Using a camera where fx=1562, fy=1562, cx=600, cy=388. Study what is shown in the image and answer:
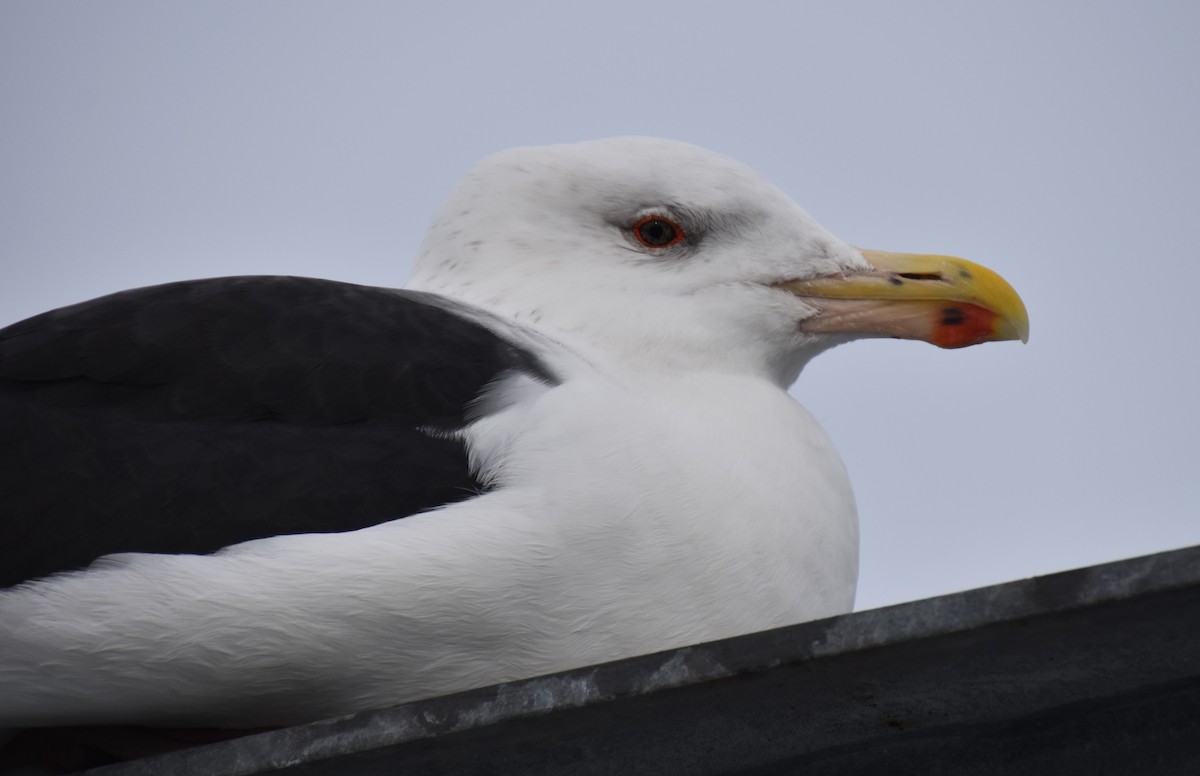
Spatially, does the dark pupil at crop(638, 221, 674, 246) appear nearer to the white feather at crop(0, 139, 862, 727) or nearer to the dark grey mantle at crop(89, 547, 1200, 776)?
the white feather at crop(0, 139, 862, 727)

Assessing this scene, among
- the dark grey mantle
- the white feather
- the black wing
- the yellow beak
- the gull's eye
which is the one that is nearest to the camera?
the dark grey mantle

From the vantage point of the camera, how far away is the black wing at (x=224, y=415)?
2586 mm

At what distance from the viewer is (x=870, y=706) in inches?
79.4

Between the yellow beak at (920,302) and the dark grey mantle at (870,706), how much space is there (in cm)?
166

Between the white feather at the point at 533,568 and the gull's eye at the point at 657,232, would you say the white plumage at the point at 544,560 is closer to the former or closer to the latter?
the white feather at the point at 533,568

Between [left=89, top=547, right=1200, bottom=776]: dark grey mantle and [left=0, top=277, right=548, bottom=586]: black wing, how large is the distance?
0.64 metres

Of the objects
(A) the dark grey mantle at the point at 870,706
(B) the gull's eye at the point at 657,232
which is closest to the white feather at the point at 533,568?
(B) the gull's eye at the point at 657,232

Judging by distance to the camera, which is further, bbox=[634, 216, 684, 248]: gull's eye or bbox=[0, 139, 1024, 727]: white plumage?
bbox=[634, 216, 684, 248]: gull's eye

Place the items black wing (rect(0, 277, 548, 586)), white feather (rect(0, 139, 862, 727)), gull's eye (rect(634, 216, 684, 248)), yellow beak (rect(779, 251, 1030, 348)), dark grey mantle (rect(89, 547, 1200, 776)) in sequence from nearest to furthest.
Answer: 1. dark grey mantle (rect(89, 547, 1200, 776))
2. white feather (rect(0, 139, 862, 727))
3. black wing (rect(0, 277, 548, 586))
4. yellow beak (rect(779, 251, 1030, 348))
5. gull's eye (rect(634, 216, 684, 248))

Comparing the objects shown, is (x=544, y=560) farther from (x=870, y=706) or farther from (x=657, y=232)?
(x=657, y=232)

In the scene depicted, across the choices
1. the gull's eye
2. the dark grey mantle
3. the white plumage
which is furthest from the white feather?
the dark grey mantle

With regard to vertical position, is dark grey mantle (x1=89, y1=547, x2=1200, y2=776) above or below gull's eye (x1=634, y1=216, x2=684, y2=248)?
below

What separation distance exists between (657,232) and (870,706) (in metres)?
1.96

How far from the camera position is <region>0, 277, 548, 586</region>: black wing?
8.48 feet
